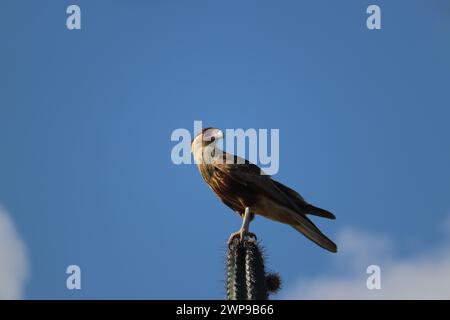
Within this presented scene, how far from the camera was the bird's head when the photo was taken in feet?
48.1

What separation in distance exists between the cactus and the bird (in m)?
0.68

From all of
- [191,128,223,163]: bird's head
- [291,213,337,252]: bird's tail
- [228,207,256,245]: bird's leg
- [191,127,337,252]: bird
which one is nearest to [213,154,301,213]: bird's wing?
[191,127,337,252]: bird

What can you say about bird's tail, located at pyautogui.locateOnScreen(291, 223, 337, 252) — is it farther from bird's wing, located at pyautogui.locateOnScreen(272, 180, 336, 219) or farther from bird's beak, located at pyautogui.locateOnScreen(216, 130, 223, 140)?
bird's beak, located at pyautogui.locateOnScreen(216, 130, 223, 140)

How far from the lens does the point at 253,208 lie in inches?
575

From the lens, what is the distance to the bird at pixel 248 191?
47.1 feet

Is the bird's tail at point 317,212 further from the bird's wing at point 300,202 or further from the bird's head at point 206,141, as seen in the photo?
the bird's head at point 206,141

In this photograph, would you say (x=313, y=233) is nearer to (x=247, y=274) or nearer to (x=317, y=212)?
(x=317, y=212)

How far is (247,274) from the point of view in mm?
13094
